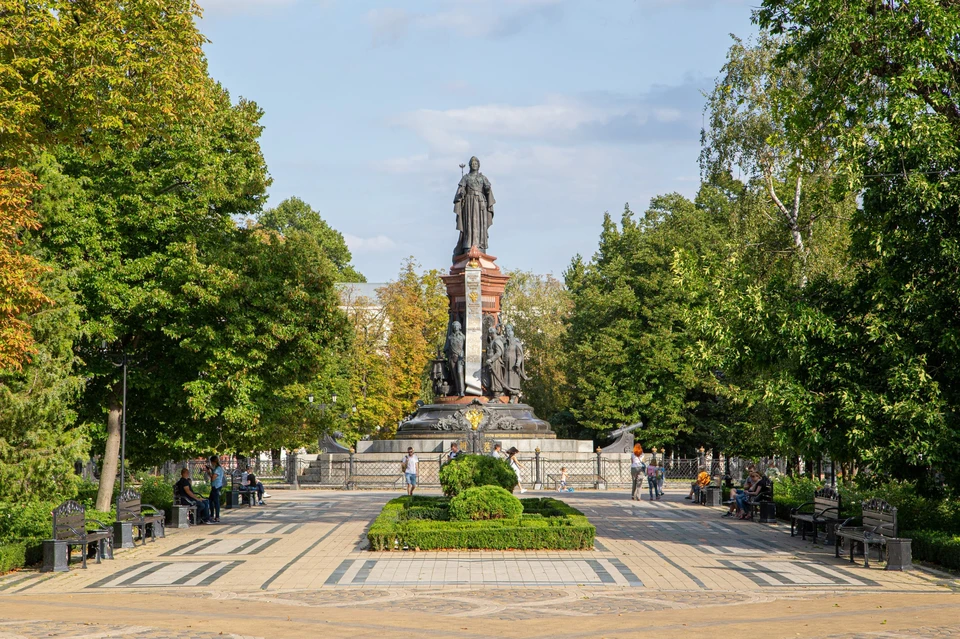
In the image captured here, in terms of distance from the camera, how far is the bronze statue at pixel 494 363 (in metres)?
41.9

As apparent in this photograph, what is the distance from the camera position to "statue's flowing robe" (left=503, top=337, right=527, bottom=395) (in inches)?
1658

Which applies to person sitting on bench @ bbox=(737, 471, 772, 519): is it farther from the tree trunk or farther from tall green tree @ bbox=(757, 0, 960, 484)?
the tree trunk

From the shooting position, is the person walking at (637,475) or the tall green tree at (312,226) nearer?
the person walking at (637,475)

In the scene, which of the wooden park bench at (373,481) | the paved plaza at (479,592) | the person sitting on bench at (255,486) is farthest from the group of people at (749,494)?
the wooden park bench at (373,481)

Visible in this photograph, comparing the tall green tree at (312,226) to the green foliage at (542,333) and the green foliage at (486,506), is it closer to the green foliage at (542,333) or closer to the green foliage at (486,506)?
the green foliage at (542,333)

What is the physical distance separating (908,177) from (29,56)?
1377 centimetres

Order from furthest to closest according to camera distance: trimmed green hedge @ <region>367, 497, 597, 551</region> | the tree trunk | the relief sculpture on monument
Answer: the relief sculpture on monument < the tree trunk < trimmed green hedge @ <region>367, 497, 597, 551</region>

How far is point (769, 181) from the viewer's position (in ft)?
102

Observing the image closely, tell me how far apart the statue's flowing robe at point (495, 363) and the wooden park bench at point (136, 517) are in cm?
2178

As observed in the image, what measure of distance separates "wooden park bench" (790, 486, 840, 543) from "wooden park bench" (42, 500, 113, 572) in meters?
12.3

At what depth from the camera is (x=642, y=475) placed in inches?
1264

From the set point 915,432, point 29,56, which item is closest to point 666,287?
point 915,432

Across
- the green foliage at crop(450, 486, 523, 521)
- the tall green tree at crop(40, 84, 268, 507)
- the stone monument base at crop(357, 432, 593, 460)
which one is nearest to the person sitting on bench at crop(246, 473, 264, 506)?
the tall green tree at crop(40, 84, 268, 507)

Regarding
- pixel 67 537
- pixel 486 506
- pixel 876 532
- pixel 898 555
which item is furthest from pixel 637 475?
pixel 67 537
